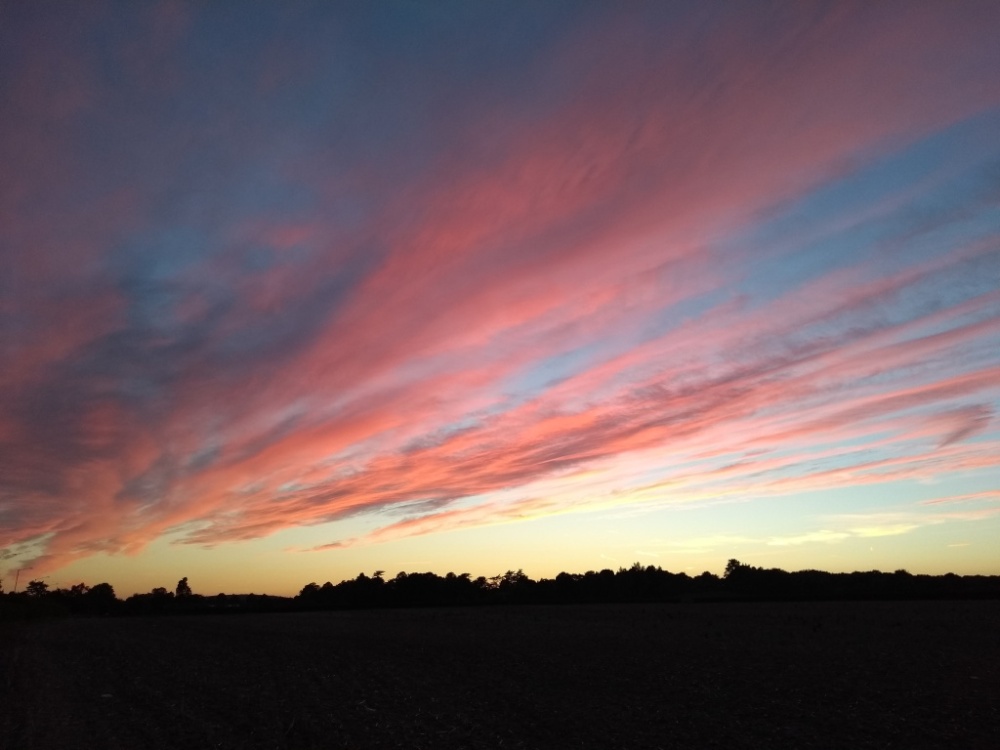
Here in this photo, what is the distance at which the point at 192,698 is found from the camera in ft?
84.2

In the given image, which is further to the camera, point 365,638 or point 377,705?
point 365,638

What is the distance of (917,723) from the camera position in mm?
19828

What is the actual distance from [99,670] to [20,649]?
92.1ft

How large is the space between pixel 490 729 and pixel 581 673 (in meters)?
12.2

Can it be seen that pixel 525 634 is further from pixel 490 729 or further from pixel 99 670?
pixel 490 729

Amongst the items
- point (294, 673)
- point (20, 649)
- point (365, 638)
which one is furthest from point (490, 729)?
point (20, 649)

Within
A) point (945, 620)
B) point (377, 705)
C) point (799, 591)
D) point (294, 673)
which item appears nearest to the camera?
point (377, 705)

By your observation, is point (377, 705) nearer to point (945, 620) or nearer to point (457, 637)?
point (457, 637)

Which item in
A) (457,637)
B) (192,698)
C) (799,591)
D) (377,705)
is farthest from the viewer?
(799,591)

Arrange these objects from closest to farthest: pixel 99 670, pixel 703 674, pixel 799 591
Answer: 1. pixel 703 674
2. pixel 99 670
3. pixel 799 591

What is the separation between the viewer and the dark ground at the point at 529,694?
19.0m

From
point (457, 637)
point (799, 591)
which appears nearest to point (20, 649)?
point (457, 637)

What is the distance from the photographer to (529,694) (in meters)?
25.7

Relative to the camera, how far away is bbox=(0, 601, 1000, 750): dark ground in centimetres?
1902
